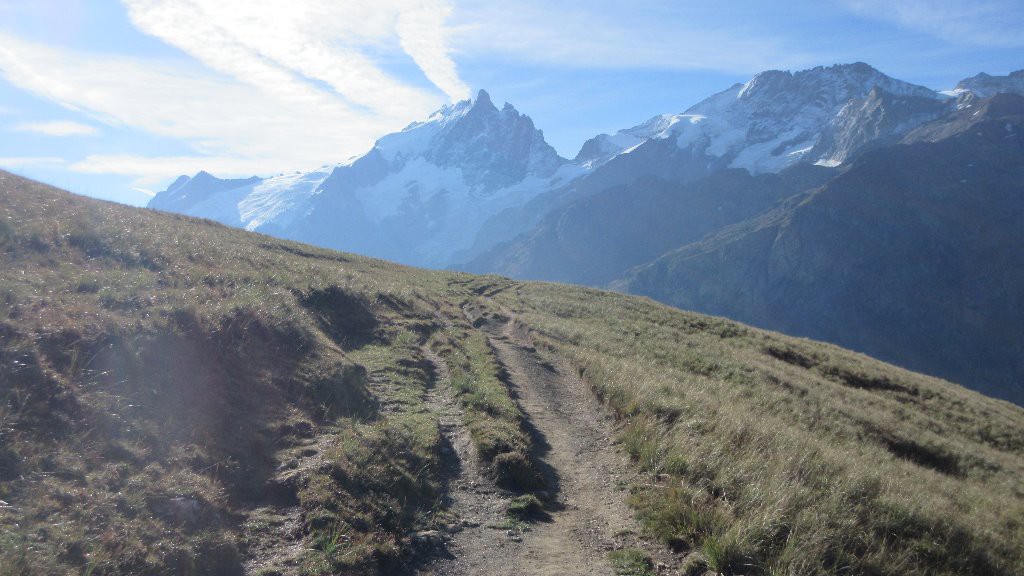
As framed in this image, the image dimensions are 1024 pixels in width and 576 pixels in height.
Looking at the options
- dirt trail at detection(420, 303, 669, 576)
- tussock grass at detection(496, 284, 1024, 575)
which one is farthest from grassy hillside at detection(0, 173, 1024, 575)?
dirt trail at detection(420, 303, 669, 576)

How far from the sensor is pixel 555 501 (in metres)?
11.5

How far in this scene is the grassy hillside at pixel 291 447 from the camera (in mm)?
7898

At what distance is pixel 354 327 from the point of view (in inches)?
877

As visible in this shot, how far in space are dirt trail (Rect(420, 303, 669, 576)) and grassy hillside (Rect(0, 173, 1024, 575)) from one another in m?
0.50

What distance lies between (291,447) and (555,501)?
18.5ft

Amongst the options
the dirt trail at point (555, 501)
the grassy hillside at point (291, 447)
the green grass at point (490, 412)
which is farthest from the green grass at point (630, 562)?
the green grass at point (490, 412)

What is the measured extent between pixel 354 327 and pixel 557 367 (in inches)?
350

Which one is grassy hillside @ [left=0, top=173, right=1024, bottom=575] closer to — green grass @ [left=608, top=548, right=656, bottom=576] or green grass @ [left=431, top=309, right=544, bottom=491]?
green grass @ [left=431, top=309, right=544, bottom=491]

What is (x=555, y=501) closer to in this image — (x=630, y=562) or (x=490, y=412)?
(x=630, y=562)

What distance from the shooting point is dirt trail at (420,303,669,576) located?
8961 mm

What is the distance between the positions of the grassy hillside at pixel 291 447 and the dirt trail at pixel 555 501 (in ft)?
1.64

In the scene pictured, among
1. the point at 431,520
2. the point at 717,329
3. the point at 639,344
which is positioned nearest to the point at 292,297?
the point at 431,520

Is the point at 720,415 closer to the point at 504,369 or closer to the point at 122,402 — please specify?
the point at 504,369

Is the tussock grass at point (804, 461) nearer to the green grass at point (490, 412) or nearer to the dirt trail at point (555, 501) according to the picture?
the dirt trail at point (555, 501)
